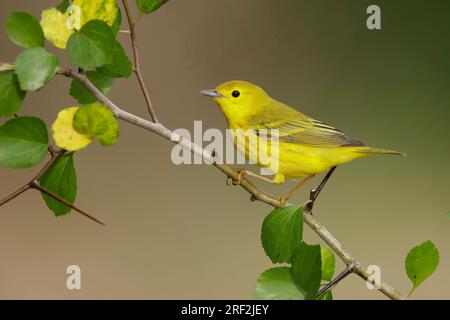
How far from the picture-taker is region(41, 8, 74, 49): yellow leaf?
69cm

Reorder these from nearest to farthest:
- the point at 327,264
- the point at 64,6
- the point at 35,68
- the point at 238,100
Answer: the point at 35,68, the point at 64,6, the point at 327,264, the point at 238,100

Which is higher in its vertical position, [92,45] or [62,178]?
[92,45]

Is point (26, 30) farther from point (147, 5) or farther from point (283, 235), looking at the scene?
point (283, 235)

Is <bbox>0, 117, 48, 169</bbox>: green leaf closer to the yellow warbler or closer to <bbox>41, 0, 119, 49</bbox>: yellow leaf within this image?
<bbox>41, 0, 119, 49</bbox>: yellow leaf

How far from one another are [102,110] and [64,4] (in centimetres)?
15

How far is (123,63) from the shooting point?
0.75 metres

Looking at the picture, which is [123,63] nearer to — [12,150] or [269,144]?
[12,150]

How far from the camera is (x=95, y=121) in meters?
0.67

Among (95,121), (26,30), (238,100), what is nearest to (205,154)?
(95,121)

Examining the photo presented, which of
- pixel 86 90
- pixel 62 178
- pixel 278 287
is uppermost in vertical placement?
pixel 86 90

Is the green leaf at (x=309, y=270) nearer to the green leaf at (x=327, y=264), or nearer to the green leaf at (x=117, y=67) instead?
the green leaf at (x=327, y=264)

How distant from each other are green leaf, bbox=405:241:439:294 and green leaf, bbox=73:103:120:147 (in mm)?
394

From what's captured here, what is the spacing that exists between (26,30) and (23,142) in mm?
116

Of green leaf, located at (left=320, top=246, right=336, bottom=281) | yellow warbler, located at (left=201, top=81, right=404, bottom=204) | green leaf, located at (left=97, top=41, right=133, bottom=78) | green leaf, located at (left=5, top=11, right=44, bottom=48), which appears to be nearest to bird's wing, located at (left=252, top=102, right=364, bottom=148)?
yellow warbler, located at (left=201, top=81, right=404, bottom=204)
